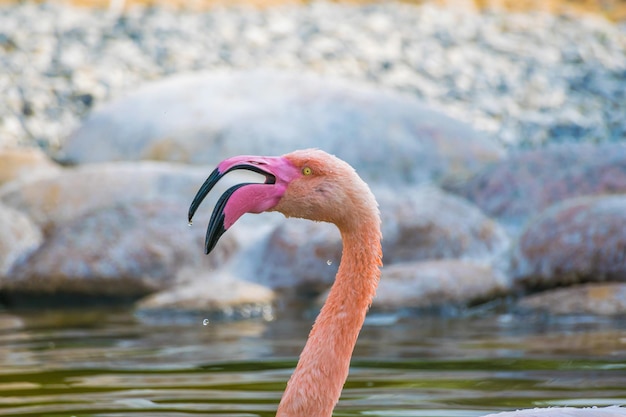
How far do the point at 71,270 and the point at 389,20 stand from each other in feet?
36.2

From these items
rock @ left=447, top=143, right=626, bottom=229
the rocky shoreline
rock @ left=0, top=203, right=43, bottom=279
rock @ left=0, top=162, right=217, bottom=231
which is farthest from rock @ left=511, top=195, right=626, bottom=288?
rock @ left=0, top=203, right=43, bottom=279

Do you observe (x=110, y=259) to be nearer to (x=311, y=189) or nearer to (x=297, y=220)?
(x=297, y=220)

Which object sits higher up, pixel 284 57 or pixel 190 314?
pixel 284 57

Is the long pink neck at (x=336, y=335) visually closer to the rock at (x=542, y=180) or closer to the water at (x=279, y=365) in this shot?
the water at (x=279, y=365)

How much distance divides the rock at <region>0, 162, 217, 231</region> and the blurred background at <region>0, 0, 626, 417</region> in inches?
1.0

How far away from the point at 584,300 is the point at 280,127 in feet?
18.5

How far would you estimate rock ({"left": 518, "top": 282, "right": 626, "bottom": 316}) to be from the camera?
8945 mm

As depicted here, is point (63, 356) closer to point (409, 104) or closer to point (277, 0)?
point (409, 104)

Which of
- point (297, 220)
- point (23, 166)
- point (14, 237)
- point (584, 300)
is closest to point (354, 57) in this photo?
point (23, 166)

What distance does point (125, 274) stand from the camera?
428 inches

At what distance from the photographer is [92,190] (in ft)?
40.6

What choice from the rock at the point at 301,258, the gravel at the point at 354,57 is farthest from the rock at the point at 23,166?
the rock at the point at 301,258

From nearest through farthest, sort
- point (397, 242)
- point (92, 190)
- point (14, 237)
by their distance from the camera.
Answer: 1. point (397, 242)
2. point (14, 237)
3. point (92, 190)

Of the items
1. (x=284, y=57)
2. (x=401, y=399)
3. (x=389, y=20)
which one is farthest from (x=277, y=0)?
(x=401, y=399)
